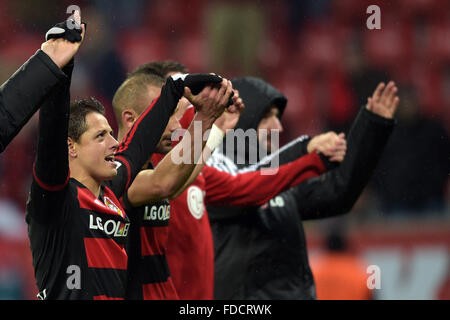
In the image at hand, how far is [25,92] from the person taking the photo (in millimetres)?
1844

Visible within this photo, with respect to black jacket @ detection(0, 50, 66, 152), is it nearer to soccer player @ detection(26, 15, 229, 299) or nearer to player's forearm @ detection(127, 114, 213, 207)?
soccer player @ detection(26, 15, 229, 299)

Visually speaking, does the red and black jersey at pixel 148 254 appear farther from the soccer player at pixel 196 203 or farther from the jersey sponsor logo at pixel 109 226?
the jersey sponsor logo at pixel 109 226

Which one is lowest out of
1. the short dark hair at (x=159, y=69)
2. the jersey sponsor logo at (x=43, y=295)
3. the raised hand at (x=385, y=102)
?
the jersey sponsor logo at (x=43, y=295)

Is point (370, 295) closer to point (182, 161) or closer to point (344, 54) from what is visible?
point (182, 161)

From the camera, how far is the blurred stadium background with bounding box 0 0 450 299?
6363mm

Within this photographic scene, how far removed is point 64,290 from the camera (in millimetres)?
2330

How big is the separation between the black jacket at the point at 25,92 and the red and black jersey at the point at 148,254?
0.97m

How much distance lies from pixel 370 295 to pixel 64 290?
8.02 ft

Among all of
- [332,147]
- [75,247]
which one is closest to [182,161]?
[75,247]

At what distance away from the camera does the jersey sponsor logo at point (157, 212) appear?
2877mm

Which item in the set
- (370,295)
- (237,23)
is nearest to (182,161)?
(370,295)

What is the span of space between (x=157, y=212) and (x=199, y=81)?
0.65 meters

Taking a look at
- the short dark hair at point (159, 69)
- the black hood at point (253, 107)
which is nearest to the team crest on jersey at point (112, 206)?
the short dark hair at point (159, 69)

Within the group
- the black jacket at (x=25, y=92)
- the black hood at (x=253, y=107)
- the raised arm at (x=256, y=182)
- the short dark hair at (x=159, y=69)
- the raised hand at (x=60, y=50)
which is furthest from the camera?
the black hood at (x=253, y=107)
